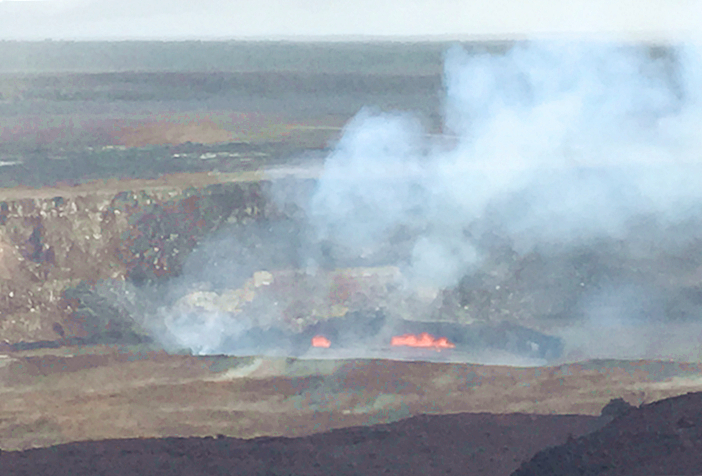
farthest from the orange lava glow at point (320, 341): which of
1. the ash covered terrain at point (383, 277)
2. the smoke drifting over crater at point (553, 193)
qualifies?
the smoke drifting over crater at point (553, 193)

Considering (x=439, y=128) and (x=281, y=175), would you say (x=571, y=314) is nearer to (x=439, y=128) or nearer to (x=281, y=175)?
(x=281, y=175)

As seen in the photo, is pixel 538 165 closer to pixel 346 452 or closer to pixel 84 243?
pixel 84 243

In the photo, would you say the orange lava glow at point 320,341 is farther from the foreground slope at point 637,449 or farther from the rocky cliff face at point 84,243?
the foreground slope at point 637,449

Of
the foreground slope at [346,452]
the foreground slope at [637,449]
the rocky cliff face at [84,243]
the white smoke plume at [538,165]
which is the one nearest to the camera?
the foreground slope at [637,449]

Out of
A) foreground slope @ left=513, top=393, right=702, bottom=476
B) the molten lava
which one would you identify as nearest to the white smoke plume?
the molten lava

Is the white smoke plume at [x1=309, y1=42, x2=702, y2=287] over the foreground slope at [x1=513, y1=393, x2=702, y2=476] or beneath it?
over

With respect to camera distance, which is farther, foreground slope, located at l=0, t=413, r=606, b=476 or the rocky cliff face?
the rocky cliff face

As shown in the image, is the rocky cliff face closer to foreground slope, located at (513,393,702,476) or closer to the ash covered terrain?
the ash covered terrain
